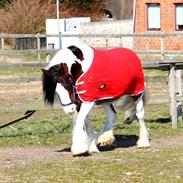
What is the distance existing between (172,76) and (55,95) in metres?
4.09

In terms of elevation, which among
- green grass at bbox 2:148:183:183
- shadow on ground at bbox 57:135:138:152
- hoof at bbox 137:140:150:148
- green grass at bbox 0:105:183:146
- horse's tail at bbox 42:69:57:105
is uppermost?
horse's tail at bbox 42:69:57:105

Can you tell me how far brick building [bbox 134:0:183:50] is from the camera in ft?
129

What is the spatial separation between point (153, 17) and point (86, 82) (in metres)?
32.0

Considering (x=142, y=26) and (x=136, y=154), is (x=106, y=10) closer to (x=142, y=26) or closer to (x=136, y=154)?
(x=142, y=26)

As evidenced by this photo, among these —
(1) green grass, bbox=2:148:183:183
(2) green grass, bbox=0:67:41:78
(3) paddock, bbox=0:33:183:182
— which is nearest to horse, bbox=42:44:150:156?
(3) paddock, bbox=0:33:183:182

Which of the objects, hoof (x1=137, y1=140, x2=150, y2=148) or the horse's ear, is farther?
hoof (x1=137, y1=140, x2=150, y2=148)

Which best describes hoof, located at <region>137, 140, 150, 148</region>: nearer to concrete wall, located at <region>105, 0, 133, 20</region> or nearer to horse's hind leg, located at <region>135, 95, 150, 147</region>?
horse's hind leg, located at <region>135, 95, 150, 147</region>

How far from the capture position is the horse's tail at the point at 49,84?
1073cm

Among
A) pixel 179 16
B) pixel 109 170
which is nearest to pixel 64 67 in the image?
pixel 109 170

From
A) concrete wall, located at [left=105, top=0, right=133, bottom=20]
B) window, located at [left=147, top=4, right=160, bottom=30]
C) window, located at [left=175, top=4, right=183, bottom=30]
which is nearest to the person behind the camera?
window, located at [left=175, top=4, right=183, bottom=30]

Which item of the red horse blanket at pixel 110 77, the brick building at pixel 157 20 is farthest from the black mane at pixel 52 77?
the brick building at pixel 157 20

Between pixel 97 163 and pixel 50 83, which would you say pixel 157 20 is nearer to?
pixel 50 83

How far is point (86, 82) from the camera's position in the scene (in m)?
10.8

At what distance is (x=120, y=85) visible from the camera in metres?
11.2
